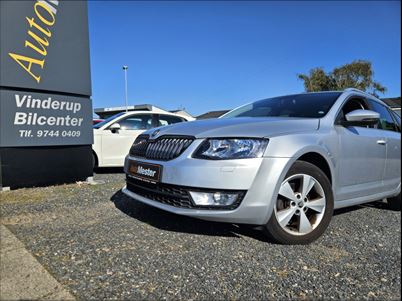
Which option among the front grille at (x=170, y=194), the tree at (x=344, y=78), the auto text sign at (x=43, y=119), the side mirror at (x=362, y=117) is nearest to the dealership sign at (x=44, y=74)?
the auto text sign at (x=43, y=119)

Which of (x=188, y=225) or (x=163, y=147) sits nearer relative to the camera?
(x=163, y=147)

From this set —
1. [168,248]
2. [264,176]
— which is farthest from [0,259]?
[264,176]

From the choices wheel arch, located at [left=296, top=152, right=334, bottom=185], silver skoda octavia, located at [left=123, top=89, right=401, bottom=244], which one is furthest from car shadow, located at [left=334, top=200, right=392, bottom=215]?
wheel arch, located at [left=296, top=152, right=334, bottom=185]

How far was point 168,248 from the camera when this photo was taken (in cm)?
290

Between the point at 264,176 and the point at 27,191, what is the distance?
3.85 meters

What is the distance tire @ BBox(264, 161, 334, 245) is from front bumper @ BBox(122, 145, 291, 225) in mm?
129

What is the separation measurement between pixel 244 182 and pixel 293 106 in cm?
157

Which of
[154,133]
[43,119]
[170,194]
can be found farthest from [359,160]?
[43,119]

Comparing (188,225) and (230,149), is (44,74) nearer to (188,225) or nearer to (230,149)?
(188,225)

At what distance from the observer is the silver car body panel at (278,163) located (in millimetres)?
2893

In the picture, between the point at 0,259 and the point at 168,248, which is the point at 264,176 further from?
the point at 0,259

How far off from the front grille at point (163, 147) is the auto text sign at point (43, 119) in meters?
2.50

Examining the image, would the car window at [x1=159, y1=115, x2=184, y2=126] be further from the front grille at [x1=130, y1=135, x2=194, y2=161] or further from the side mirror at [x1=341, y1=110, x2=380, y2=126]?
the side mirror at [x1=341, y1=110, x2=380, y2=126]

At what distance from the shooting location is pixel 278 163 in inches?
116
